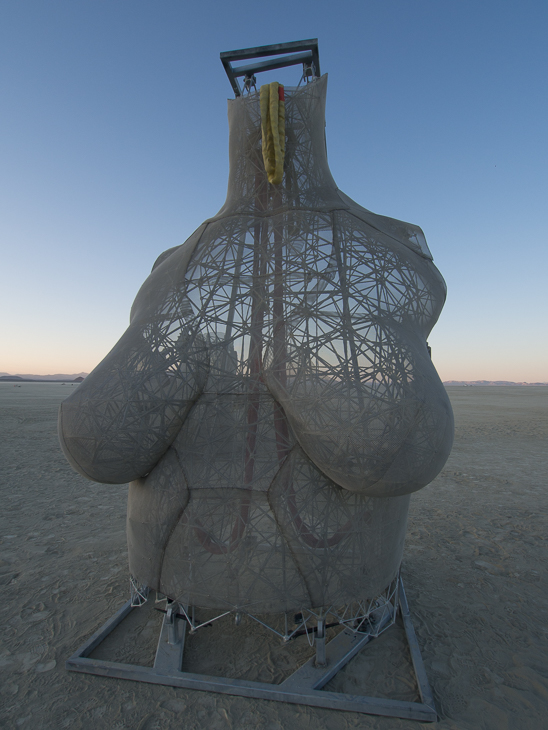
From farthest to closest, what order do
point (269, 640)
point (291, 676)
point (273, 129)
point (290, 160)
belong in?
point (290, 160), point (269, 640), point (273, 129), point (291, 676)

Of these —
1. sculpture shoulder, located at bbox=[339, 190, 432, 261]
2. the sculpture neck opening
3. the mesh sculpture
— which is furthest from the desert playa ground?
the sculpture neck opening

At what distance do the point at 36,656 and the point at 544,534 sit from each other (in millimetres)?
5420

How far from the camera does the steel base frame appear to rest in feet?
7.45

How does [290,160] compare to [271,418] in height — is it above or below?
above

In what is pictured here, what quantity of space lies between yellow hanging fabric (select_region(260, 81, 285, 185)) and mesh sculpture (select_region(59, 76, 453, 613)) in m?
0.34

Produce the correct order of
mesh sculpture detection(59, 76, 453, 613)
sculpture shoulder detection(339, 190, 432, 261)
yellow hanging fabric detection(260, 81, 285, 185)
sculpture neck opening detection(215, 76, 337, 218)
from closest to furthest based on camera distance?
1. mesh sculpture detection(59, 76, 453, 613)
2. yellow hanging fabric detection(260, 81, 285, 185)
3. sculpture neck opening detection(215, 76, 337, 218)
4. sculpture shoulder detection(339, 190, 432, 261)

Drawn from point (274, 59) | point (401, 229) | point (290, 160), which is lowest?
point (401, 229)

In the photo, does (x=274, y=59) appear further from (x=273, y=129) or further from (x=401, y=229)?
(x=401, y=229)

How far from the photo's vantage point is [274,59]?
11.1 feet

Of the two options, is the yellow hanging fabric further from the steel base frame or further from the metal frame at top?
the steel base frame

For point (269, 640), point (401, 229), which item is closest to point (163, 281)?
point (401, 229)

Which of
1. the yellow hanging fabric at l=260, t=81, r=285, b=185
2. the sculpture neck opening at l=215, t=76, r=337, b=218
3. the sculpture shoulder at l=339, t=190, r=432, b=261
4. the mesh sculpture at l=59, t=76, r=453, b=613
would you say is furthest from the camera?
the sculpture shoulder at l=339, t=190, r=432, b=261

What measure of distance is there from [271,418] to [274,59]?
3.00 metres

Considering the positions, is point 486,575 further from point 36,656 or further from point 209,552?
point 36,656
